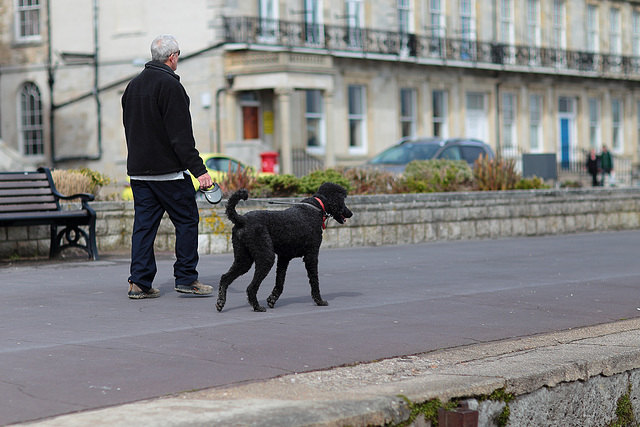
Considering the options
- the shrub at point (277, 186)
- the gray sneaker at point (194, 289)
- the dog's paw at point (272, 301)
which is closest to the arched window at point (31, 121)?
the shrub at point (277, 186)

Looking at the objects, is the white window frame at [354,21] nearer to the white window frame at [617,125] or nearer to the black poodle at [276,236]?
the white window frame at [617,125]

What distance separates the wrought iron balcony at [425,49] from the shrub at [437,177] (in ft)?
44.5

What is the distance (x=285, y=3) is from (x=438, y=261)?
22.1 meters

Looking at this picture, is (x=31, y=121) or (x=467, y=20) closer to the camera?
(x=31, y=121)

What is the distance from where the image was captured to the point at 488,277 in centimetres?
1062

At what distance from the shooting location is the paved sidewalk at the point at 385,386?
4492 millimetres

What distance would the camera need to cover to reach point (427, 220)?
1584cm

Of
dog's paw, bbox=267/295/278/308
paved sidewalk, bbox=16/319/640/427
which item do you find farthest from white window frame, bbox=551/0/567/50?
paved sidewalk, bbox=16/319/640/427

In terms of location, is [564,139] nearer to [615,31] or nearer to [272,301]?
→ [615,31]

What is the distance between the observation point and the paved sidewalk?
4.49m

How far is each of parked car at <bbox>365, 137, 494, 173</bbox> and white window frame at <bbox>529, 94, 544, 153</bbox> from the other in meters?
18.7

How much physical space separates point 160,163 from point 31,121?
2768 centimetres

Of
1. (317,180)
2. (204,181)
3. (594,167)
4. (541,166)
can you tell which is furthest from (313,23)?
(204,181)

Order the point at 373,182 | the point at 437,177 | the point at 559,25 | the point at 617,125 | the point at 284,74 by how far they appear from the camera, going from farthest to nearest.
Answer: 1. the point at 617,125
2. the point at 559,25
3. the point at 284,74
4. the point at 437,177
5. the point at 373,182
